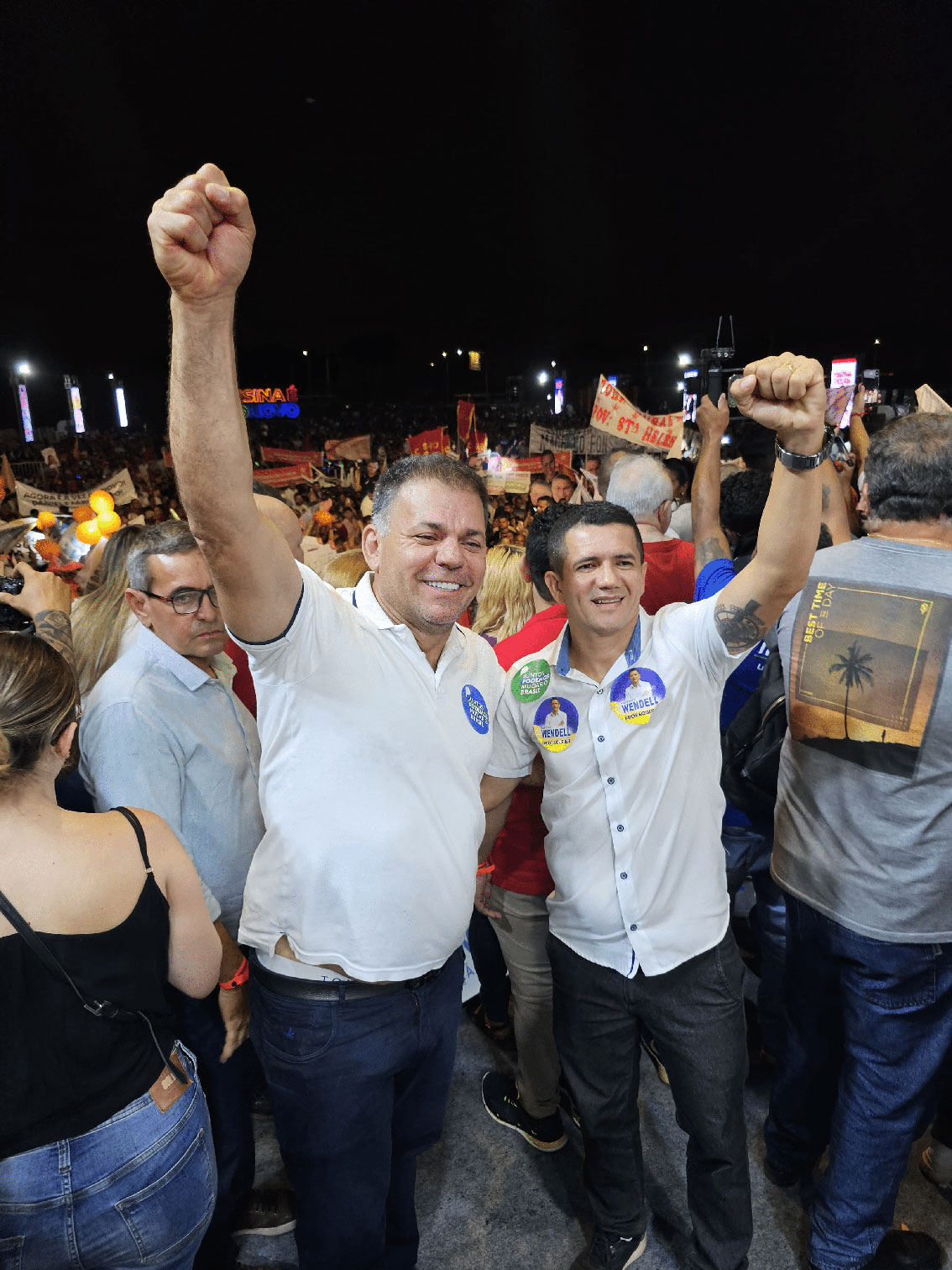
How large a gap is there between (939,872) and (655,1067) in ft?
6.14

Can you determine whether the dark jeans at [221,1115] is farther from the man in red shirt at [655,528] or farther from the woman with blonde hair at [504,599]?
the man in red shirt at [655,528]

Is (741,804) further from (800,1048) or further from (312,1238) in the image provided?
(312,1238)

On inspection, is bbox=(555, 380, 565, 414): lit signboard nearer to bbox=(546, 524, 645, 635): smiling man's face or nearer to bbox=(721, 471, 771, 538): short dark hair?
bbox=(721, 471, 771, 538): short dark hair

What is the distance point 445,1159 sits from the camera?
3.03m

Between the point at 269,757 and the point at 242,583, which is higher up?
the point at 242,583

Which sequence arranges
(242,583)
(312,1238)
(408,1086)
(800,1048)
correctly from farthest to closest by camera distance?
(800,1048) < (408,1086) < (312,1238) < (242,583)

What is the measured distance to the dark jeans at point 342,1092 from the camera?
6.27 feet

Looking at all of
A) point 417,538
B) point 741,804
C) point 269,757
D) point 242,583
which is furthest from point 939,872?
point 242,583

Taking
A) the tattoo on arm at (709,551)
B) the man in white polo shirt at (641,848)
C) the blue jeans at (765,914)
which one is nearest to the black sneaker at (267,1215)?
the man in white polo shirt at (641,848)

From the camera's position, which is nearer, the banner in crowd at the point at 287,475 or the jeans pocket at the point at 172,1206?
the jeans pocket at the point at 172,1206

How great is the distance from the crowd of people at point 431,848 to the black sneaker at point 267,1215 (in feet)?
0.04

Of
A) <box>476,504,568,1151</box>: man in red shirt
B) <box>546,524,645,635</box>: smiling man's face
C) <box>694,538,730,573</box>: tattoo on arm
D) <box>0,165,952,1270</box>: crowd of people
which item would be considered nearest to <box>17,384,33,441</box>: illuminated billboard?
<box>694,538,730,573</box>: tattoo on arm

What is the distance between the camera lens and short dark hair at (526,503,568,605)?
3133mm

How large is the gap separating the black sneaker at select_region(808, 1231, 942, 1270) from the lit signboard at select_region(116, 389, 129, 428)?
3538 inches
